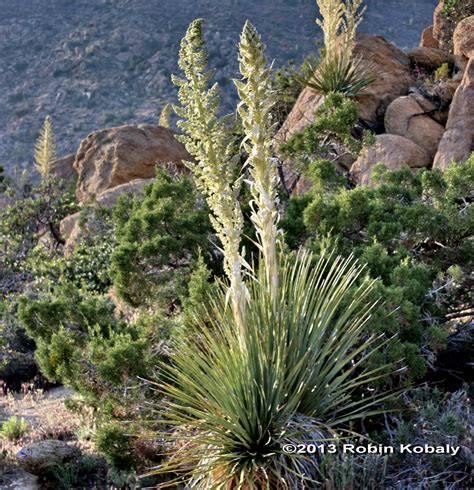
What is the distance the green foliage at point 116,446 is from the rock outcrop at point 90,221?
282 inches

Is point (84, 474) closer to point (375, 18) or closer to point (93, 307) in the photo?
point (93, 307)

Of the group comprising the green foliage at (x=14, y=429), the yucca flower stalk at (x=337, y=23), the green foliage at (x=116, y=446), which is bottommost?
the green foliage at (x=14, y=429)

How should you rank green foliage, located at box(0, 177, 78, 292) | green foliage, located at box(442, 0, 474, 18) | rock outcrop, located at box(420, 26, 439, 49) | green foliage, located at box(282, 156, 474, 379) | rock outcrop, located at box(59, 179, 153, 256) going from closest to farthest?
green foliage, located at box(282, 156, 474, 379)
rock outcrop, located at box(59, 179, 153, 256)
green foliage, located at box(0, 177, 78, 292)
green foliage, located at box(442, 0, 474, 18)
rock outcrop, located at box(420, 26, 439, 49)

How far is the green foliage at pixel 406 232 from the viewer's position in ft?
16.9

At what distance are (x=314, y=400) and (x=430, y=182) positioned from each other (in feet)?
11.9

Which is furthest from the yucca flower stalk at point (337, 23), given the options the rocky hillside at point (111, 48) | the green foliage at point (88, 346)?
the rocky hillside at point (111, 48)

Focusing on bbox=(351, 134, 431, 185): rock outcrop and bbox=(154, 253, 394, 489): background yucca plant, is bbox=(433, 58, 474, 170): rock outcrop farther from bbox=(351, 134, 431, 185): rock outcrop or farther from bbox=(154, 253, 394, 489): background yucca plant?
bbox=(154, 253, 394, 489): background yucca plant

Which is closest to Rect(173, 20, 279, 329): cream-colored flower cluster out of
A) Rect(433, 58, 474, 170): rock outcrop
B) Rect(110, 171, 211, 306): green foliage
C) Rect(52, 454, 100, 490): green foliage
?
Rect(52, 454, 100, 490): green foliage

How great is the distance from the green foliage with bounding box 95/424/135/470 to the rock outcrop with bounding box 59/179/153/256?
7.16 metres

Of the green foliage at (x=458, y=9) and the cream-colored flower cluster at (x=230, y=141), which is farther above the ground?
the cream-colored flower cluster at (x=230, y=141)

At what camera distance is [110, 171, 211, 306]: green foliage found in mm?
6496

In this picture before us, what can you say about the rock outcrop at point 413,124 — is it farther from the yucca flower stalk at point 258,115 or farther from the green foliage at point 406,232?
the yucca flower stalk at point 258,115

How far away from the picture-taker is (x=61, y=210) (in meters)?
14.4

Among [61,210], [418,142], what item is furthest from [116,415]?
[61,210]
